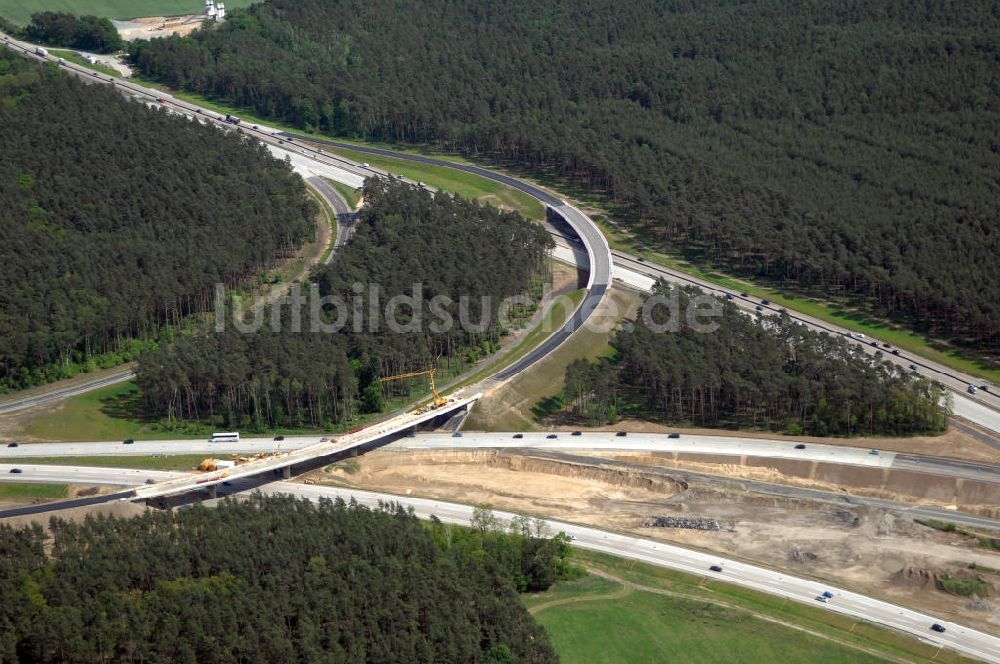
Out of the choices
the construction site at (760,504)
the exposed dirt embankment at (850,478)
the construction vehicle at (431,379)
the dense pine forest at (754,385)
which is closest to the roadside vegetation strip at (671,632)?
the construction site at (760,504)

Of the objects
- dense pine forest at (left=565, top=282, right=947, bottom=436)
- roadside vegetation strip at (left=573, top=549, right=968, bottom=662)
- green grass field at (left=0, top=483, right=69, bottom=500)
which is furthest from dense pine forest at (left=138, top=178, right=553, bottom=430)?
roadside vegetation strip at (left=573, top=549, right=968, bottom=662)

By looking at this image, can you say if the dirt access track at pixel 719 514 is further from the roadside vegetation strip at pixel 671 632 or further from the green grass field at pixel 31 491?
the green grass field at pixel 31 491

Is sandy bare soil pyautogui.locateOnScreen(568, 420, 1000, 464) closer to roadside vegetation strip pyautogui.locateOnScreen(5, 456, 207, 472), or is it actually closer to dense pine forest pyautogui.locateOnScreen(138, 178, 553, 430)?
dense pine forest pyautogui.locateOnScreen(138, 178, 553, 430)

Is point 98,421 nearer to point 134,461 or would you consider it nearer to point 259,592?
point 134,461

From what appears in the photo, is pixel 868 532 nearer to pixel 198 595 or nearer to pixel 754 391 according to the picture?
pixel 754 391

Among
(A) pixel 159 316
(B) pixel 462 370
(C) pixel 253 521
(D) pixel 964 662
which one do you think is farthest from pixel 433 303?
(D) pixel 964 662

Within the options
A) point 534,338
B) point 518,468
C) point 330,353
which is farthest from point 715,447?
point 330,353
